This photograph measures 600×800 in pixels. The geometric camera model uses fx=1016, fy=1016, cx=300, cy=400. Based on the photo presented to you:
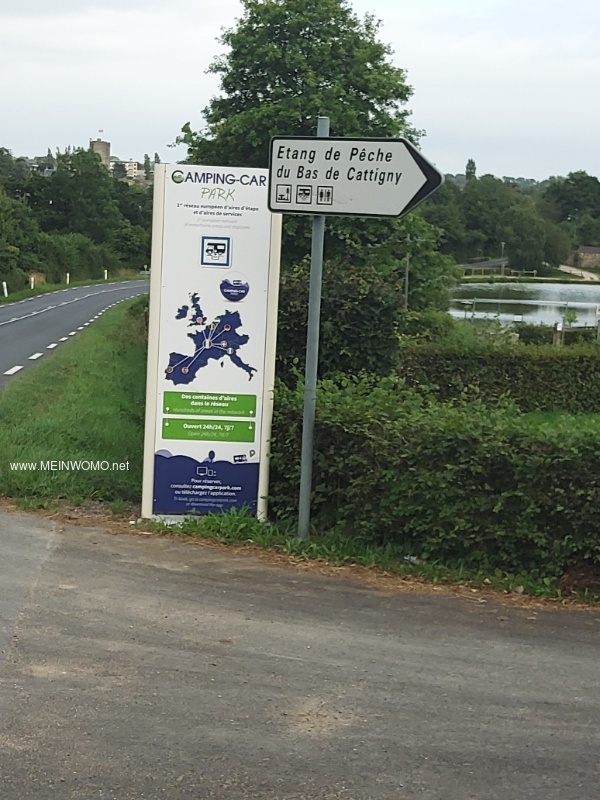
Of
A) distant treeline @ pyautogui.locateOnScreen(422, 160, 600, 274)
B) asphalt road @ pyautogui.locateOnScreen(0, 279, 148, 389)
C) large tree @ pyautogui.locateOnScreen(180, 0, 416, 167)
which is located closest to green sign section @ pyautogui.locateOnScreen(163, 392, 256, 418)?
asphalt road @ pyautogui.locateOnScreen(0, 279, 148, 389)

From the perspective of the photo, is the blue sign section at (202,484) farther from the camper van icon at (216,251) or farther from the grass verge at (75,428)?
Result: the camper van icon at (216,251)

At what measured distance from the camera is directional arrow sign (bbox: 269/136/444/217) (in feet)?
21.4

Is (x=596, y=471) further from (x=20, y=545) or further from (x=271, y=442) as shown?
Answer: (x=20, y=545)

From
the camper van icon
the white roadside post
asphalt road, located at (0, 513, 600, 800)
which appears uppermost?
the white roadside post

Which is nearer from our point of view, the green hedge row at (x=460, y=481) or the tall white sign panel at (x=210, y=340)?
the green hedge row at (x=460, y=481)

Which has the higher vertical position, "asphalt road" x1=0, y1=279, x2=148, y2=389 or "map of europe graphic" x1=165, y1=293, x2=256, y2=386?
"map of europe graphic" x1=165, y1=293, x2=256, y2=386

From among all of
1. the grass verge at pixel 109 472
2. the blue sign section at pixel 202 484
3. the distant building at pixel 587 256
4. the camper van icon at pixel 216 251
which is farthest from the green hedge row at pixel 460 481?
the distant building at pixel 587 256

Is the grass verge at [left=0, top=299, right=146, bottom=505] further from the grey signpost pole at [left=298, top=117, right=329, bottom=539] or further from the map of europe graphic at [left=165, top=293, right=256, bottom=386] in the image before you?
the grey signpost pole at [left=298, top=117, right=329, bottom=539]

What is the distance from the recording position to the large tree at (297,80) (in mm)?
21484

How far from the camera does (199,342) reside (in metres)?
7.43

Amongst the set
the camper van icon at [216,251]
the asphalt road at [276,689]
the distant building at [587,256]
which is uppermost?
the distant building at [587,256]

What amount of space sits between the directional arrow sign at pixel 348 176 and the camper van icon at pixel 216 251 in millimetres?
745

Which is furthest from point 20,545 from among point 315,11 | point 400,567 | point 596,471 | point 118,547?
point 315,11

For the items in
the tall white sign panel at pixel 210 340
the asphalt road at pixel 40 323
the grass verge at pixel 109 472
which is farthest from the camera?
the asphalt road at pixel 40 323
